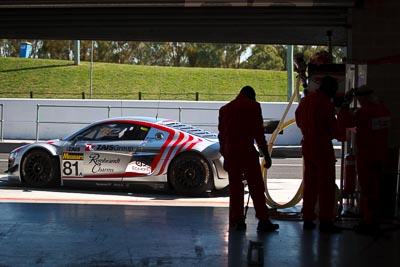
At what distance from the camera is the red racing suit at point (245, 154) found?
27.0 feet

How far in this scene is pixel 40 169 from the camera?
1256 centimetres

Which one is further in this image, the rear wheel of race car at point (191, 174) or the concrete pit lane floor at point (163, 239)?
the rear wheel of race car at point (191, 174)

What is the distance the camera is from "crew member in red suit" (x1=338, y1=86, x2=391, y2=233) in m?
7.97

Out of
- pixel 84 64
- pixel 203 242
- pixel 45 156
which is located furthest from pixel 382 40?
pixel 84 64

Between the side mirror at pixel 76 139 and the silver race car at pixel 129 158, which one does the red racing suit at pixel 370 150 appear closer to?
the silver race car at pixel 129 158

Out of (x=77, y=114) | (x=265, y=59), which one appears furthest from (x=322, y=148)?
(x=265, y=59)

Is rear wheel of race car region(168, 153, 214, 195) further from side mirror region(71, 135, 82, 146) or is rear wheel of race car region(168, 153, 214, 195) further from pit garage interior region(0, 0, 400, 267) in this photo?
side mirror region(71, 135, 82, 146)

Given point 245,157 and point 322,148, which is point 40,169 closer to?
point 245,157

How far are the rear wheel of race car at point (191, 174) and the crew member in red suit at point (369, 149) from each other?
420 centimetres

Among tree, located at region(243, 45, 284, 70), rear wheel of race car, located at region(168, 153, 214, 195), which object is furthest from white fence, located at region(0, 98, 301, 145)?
tree, located at region(243, 45, 284, 70)

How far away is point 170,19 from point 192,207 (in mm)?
2914

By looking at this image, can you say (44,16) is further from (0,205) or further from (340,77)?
(340,77)

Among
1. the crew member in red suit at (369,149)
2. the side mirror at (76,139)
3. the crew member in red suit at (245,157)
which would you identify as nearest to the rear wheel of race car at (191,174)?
the side mirror at (76,139)

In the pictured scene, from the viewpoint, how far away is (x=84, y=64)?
40562 mm
